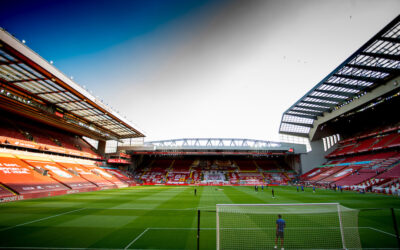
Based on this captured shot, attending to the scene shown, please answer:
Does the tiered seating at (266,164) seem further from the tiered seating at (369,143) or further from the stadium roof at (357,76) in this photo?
the stadium roof at (357,76)

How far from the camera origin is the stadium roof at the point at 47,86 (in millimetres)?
15391

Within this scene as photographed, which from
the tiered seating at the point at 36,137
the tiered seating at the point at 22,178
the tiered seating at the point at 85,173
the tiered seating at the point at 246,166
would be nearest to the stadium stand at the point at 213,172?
the tiered seating at the point at 246,166

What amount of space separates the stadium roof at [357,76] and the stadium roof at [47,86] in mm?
34353

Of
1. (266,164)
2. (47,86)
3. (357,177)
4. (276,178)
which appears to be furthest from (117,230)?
(266,164)

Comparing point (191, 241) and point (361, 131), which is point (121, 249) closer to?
point (191, 241)

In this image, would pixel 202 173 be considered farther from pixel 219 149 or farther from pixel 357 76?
pixel 357 76

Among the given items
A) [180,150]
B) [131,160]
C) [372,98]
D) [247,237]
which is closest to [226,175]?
[180,150]

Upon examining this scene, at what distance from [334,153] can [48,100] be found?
64064 mm

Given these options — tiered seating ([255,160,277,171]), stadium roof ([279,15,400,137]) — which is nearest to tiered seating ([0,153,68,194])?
stadium roof ([279,15,400,137])

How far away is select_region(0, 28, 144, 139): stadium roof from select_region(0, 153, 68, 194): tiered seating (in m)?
8.34

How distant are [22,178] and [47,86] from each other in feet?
39.2

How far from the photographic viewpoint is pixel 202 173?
54.0m

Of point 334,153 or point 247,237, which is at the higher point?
point 334,153

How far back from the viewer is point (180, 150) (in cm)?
5241
